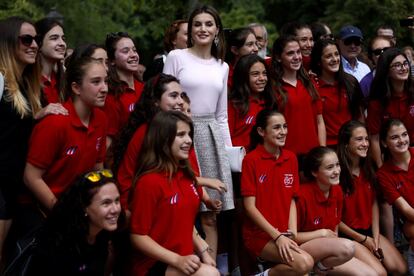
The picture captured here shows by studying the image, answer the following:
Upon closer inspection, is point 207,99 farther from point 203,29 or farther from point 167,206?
point 167,206

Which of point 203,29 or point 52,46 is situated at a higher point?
point 203,29

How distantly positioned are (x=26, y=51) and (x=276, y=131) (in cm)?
213

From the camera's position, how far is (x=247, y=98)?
7957 millimetres

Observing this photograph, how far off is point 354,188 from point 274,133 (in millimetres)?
1115

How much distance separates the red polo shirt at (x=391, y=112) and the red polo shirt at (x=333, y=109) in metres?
0.25

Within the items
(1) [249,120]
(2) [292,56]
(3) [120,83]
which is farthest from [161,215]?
(2) [292,56]

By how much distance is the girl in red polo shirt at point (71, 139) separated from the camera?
6176mm

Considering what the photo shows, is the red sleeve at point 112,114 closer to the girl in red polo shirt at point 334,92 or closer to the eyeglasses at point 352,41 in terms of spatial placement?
the girl in red polo shirt at point 334,92

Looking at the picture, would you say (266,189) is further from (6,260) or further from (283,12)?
(283,12)

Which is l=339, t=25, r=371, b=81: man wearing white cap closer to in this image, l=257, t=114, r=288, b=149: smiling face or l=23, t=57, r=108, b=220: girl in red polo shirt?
l=257, t=114, r=288, b=149: smiling face

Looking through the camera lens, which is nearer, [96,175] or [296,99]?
[96,175]

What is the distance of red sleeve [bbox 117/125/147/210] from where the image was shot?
257 inches

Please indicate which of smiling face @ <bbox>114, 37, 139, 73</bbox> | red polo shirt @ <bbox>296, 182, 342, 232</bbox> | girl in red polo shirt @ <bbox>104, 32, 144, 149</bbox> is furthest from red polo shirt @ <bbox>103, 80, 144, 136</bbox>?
red polo shirt @ <bbox>296, 182, 342, 232</bbox>

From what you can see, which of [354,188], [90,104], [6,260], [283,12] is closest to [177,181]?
[90,104]
